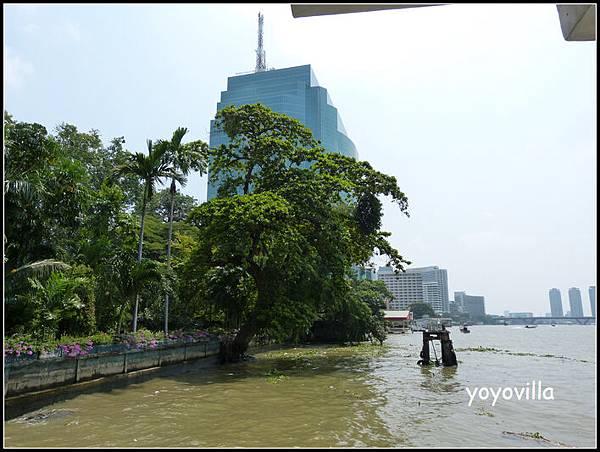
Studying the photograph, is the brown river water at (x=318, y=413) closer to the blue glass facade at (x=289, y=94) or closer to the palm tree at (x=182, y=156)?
the palm tree at (x=182, y=156)

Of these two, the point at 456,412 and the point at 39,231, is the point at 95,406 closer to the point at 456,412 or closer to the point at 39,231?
the point at 39,231

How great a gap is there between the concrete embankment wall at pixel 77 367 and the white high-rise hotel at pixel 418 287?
95.6 m

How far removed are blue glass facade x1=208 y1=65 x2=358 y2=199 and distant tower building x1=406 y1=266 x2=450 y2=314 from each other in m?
72.4

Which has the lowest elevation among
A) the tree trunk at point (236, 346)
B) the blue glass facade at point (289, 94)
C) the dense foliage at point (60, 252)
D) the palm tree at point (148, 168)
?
the tree trunk at point (236, 346)

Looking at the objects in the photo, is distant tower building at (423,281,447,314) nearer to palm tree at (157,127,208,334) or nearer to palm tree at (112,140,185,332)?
palm tree at (157,127,208,334)

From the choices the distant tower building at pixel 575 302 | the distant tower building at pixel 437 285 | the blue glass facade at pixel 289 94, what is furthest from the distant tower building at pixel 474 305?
the blue glass facade at pixel 289 94

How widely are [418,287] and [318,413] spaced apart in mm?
134988

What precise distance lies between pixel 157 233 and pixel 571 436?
24781 millimetres

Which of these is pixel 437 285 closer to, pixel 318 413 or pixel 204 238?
pixel 204 238

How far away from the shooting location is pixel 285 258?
19391 millimetres

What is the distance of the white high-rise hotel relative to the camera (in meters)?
134

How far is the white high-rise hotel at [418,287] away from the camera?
13400 cm

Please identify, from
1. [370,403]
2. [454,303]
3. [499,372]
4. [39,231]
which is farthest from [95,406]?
[454,303]

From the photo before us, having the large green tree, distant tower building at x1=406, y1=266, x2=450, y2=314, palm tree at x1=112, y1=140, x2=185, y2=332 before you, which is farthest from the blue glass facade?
palm tree at x1=112, y1=140, x2=185, y2=332
